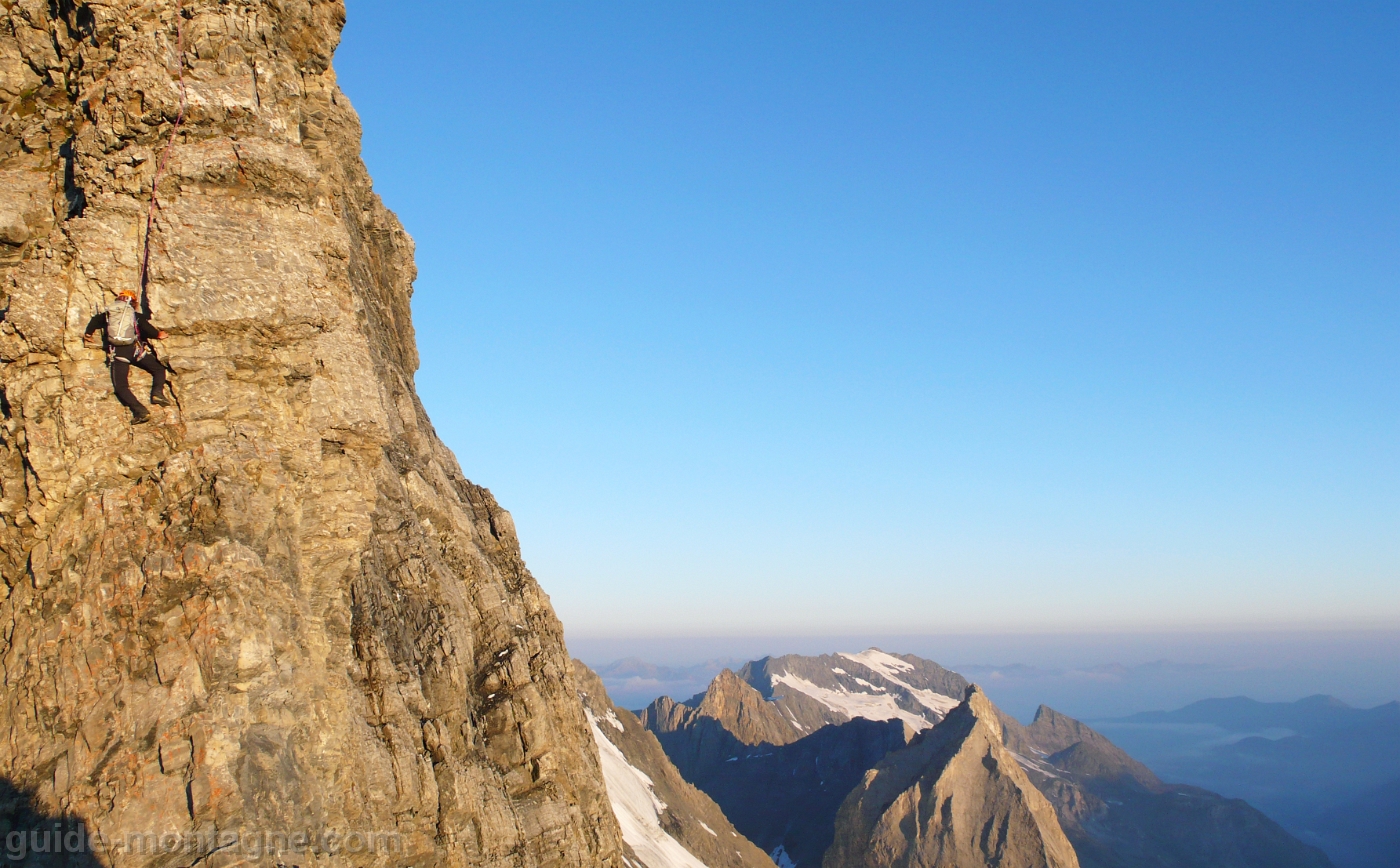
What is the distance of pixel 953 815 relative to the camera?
115312 millimetres

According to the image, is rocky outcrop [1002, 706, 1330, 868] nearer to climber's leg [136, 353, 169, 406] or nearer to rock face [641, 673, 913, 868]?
rock face [641, 673, 913, 868]

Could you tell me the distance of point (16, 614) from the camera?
1091 cm

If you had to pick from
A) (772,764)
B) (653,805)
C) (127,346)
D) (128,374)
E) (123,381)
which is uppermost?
(127,346)

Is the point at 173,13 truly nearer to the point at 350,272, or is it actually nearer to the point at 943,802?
the point at 350,272

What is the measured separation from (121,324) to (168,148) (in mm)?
3065

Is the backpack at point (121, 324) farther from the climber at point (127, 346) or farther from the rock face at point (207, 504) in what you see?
the rock face at point (207, 504)

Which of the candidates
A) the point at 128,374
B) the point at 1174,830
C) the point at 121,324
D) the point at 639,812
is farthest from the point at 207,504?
the point at 1174,830

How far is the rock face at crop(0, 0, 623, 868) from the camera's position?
10.4 m

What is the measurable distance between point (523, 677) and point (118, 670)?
899cm

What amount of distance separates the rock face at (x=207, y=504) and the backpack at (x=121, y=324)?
0.53 meters

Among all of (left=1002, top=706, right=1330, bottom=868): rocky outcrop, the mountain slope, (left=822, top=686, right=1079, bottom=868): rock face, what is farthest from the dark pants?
(left=1002, top=706, right=1330, bottom=868): rocky outcrop

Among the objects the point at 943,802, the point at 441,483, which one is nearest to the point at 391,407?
the point at 441,483

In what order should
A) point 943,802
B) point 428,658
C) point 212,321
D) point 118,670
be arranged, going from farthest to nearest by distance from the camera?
1. point 943,802
2. point 428,658
3. point 212,321
4. point 118,670

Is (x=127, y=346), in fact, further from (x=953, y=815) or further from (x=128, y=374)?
(x=953, y=815)
